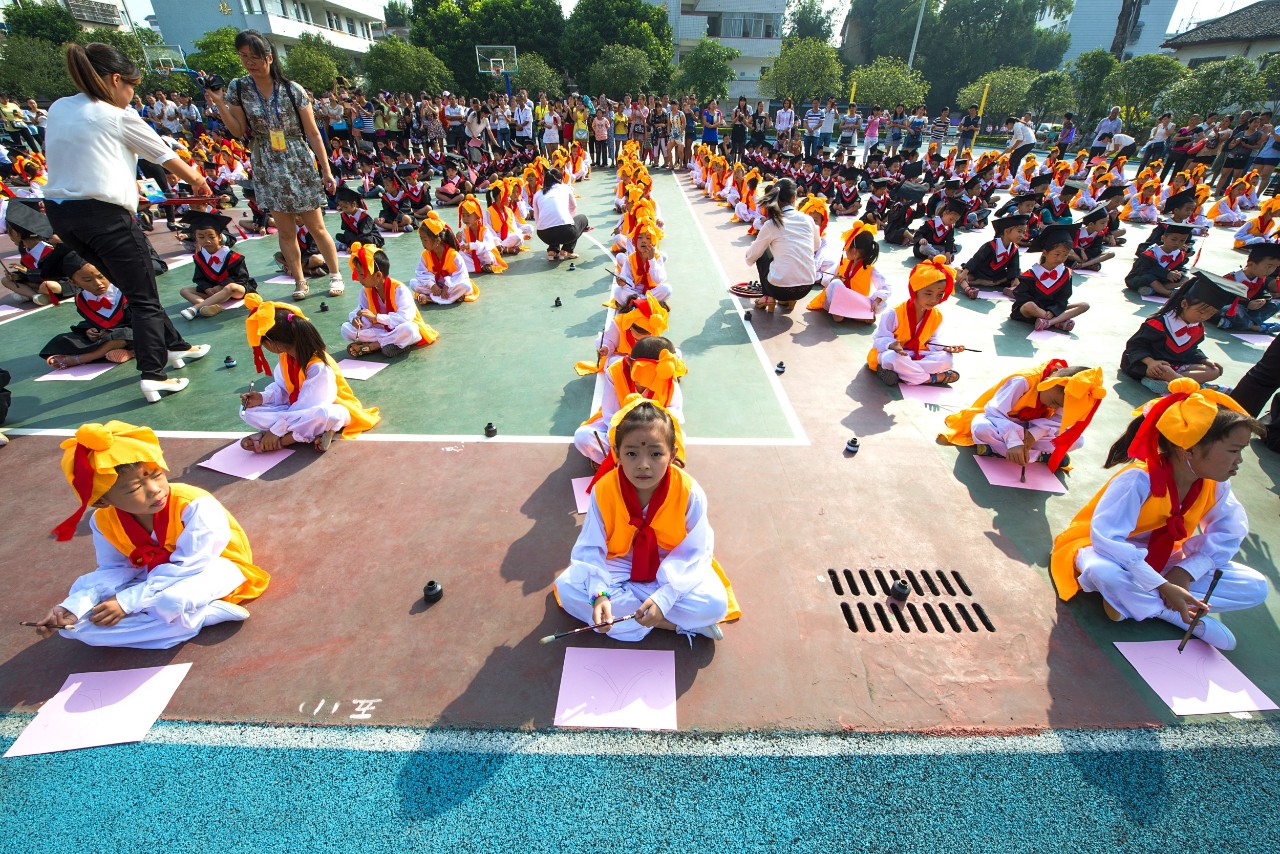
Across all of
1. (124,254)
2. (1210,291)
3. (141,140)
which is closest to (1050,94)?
(1210,291)

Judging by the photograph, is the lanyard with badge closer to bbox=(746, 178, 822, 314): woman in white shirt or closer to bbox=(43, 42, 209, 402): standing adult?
bbox=(43, 42, 209, 402): standing adult

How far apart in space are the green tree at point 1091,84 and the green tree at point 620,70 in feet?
73.2

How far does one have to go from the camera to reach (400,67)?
94.0 feet

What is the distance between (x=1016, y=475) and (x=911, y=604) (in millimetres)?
1638

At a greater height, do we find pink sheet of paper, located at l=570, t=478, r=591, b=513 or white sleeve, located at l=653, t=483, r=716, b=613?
white sleeve, located at l=653, t=483, r=716, b=613

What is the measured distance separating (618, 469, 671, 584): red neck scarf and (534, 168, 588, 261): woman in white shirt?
6.72m

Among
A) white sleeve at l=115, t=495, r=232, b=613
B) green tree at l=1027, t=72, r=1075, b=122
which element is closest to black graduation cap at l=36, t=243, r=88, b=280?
white sleeve at l=115, t=495, r=232, b=613

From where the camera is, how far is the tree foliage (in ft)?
55.0

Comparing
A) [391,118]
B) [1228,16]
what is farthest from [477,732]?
[1228,16]

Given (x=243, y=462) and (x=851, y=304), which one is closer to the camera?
(x=243, y=462)

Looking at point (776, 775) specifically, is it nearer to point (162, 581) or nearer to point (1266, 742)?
point (1266, 742)

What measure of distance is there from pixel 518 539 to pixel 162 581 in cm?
163

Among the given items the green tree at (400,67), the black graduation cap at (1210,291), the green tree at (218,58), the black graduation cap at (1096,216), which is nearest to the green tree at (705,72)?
the green tree at (400,67)

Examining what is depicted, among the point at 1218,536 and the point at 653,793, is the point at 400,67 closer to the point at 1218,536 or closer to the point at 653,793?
the point at 653,793
